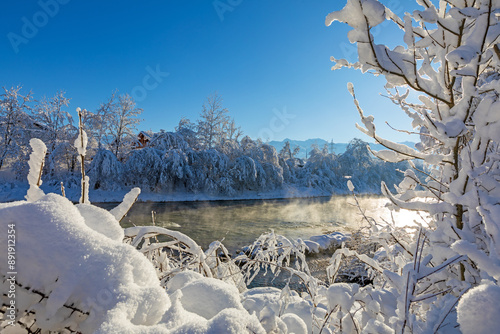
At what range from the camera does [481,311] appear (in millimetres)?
536

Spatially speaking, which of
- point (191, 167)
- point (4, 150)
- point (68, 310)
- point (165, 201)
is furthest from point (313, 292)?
point (4, 150)

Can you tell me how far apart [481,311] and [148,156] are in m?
21.4

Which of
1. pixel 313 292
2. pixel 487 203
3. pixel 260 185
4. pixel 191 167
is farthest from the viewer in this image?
pixel 260 185

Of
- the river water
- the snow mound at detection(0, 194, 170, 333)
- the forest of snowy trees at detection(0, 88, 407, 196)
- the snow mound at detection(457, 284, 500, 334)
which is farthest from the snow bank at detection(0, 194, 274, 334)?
the forest of snowy trees at detection(0, 88, 407, 196)

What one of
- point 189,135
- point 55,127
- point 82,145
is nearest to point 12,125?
point 55,127

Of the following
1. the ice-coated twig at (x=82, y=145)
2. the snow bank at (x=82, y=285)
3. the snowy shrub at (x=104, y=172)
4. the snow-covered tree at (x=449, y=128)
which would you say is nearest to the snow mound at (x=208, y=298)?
the snow bank at (x=82, y=285)

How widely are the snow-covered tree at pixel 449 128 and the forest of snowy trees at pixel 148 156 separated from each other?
42.6 ft

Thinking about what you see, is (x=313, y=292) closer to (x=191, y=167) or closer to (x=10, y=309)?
(x=10, y=309)

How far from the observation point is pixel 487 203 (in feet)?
2.77

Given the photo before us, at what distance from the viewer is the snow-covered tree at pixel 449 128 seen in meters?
0.80

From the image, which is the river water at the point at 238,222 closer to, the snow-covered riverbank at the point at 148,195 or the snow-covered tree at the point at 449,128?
the snow-covered riverbank at the point at 148,195

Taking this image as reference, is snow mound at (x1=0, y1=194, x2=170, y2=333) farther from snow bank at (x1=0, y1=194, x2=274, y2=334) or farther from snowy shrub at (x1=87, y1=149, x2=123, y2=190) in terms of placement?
snowy shrub at (x1=87, y1=149, x2=123, y2=190)

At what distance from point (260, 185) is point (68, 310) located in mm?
24619

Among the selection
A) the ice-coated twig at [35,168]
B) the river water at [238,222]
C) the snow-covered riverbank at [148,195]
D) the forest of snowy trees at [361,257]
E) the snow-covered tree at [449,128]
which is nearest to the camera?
the forest of snowy trees at [361,257]
